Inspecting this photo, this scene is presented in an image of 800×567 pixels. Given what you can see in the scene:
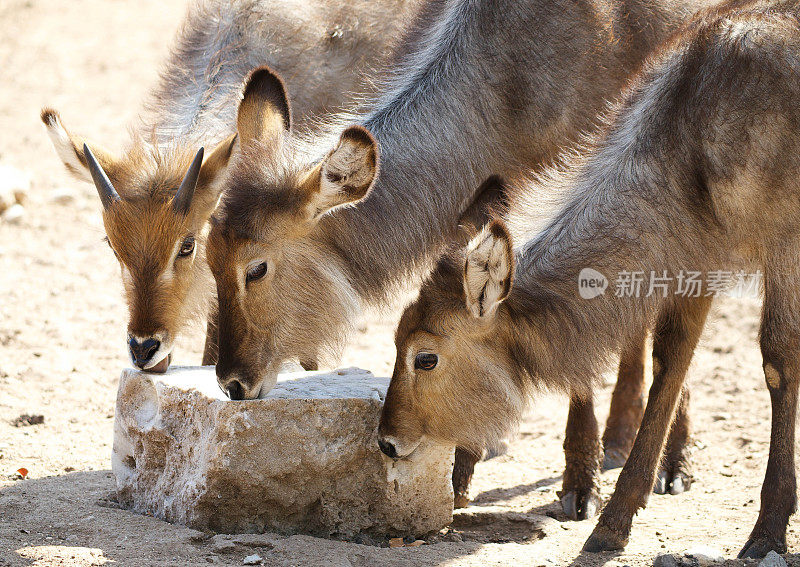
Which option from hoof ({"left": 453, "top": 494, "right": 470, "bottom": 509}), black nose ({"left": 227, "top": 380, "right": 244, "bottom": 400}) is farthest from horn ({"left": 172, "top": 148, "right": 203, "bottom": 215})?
hoof ({"left": 453, "top": 494, "right": 470, "bottom": 509})

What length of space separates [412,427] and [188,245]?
1.79 metres

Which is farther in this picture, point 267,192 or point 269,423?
point 267,192

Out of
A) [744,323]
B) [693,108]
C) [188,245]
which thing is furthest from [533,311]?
[744,323]

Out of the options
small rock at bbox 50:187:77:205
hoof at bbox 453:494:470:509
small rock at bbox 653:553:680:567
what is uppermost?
small rock at bbox 50:187:77:205

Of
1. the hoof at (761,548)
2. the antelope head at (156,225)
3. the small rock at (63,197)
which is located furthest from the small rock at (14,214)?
the hoof at (761,548)

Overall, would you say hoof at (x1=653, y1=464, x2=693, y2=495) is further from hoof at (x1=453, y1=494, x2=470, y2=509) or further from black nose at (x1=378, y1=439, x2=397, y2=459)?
black nose at (x1=378, y1=439, x2=397, y2=459)

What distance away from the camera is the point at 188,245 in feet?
19.6

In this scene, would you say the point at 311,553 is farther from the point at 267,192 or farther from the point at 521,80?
the point at 521,80

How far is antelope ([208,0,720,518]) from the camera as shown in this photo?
5.61 m

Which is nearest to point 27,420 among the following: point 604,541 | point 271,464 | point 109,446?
point 109,446

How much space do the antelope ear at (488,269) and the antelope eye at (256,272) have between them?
1259 mm

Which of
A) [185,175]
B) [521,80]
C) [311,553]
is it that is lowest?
[311,553]

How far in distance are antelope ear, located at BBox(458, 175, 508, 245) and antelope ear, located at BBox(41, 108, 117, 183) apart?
2134 millimetres

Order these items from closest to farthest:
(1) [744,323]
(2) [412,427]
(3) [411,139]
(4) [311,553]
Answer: (4) [311,553] → (2) [412,427] → (3) [411,139] → (1) [744,323]
